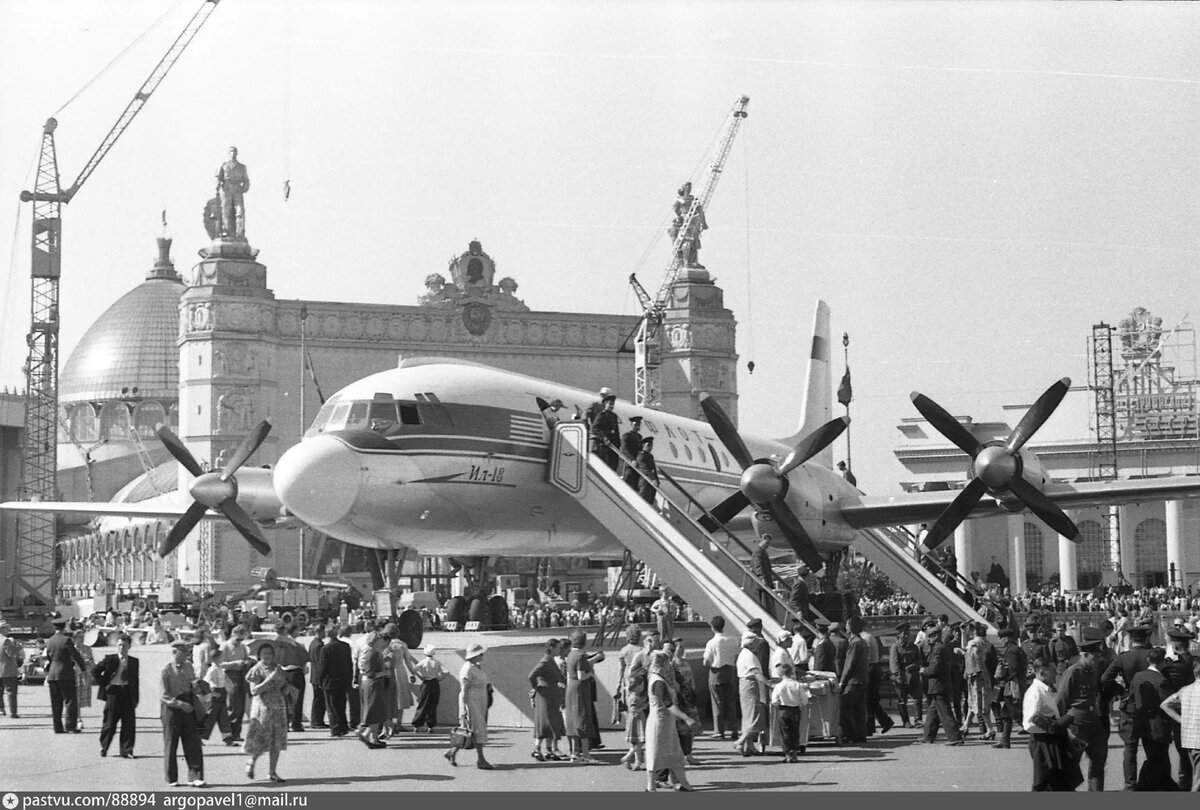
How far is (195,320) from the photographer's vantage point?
112938mm

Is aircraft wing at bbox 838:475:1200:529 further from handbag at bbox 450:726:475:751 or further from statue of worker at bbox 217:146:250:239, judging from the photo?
statue of worker at bbox 217:146:250:239

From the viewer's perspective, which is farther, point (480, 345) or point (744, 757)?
point (480, 345)

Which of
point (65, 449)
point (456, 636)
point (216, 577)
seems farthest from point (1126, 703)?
point (65, 449)

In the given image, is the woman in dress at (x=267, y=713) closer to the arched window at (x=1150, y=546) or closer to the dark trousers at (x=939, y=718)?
the dark trousers at (x=939, y=718)

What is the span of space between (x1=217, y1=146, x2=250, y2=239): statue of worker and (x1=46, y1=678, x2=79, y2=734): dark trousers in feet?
305

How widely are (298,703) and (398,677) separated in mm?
1811

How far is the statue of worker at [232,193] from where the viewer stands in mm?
113312

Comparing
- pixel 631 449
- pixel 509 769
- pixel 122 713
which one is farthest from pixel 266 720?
pixel 631 449

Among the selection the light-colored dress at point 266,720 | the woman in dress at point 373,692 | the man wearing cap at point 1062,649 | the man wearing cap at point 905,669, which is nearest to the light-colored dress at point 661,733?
the light-colored dress at point 266,720

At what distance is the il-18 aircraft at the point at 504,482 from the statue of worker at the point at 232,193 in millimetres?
79917

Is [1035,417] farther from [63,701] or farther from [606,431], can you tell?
[63,701]

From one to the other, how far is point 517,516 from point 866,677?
8.36 metres

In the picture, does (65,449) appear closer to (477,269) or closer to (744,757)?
(477,269)

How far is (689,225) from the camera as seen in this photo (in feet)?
433
